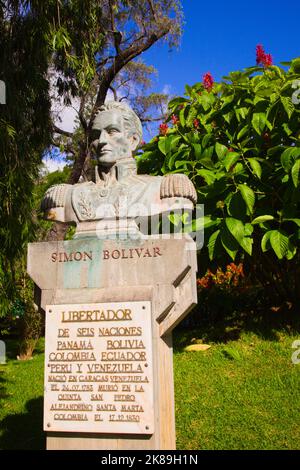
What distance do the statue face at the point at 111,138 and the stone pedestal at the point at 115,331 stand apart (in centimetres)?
62

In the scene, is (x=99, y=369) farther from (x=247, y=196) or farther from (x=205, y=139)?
(x=205, y=139)

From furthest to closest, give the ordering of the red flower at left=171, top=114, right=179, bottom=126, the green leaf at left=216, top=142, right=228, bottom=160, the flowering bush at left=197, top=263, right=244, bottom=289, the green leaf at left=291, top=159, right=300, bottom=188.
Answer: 1. the flowering bush at left=197, top=263, right=244, bottom=289
2. the red flower at left=171, top=114, right=179, bottom=126
3. the green leaf at left=216, top=142, right=228, bottom=160
4. the green leaf at left=291, top=159, right=300, bottom=188

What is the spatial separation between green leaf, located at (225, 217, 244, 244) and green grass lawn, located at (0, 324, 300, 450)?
1.39 metres

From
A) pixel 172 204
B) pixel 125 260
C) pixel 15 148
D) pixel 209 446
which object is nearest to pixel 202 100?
pixel 15 148

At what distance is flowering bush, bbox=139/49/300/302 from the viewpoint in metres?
4.53

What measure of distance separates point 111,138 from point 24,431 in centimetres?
297

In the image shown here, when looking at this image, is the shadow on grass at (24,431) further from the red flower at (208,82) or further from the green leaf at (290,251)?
the red flower at (208,82)

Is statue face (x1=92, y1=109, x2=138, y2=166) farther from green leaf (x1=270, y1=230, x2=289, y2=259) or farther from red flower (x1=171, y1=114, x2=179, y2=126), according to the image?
red flower (x1=171, y1=114, x2=179, y2=126)

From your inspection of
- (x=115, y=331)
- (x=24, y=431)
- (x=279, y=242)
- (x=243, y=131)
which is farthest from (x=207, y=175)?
(x=24, y=431)

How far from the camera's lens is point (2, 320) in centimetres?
934

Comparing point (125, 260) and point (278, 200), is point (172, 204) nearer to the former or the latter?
point (125, 260)

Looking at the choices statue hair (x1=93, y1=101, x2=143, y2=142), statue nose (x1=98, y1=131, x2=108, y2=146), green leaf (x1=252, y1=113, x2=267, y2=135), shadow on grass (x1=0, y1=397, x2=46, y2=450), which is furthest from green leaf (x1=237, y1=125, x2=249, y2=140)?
shadow on grass (x1=0, y1=397, x2=46, y2=450)

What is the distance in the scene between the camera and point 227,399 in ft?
14.2

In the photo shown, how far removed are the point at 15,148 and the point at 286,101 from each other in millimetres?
2689
